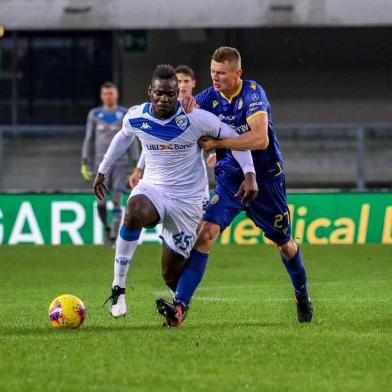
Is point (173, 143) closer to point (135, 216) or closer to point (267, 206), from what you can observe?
point (135, 216)

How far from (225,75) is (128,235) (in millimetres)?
1418

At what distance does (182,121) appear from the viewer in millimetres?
10023

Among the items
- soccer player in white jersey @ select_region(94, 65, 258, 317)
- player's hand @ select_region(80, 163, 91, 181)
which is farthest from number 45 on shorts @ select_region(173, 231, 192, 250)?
player's hand @ select_region(80, 163, 91, 181)

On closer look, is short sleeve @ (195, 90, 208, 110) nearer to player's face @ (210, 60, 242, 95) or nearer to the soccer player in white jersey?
player's face @ (210, 60, 242, 95)

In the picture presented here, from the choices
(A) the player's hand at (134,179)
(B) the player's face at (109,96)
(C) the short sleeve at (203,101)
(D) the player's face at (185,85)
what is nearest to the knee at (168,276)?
(C) the short sleeve at (203,101)

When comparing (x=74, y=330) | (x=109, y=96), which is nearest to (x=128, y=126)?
(x=74, y=330)

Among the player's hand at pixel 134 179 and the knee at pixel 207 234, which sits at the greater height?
the knee at pixel 207 234

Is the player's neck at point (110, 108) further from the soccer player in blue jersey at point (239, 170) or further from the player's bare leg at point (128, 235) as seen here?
the player's bare leg at point (128, 235)

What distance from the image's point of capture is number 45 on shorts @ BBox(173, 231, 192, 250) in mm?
10234

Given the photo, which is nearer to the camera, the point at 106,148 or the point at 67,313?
the point at 67,313

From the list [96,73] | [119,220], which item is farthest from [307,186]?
[96,73]

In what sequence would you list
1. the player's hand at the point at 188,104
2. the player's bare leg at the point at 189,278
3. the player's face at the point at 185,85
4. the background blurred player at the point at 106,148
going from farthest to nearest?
the background blurred player at the point at 106,148
the player's face at the point at 185,85
the player's hand at the point at 188,104
the player's bare leg at the point at 189,278

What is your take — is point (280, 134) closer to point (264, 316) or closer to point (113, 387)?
point (264, 316)

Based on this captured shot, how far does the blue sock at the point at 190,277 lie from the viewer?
9734 millimetres
